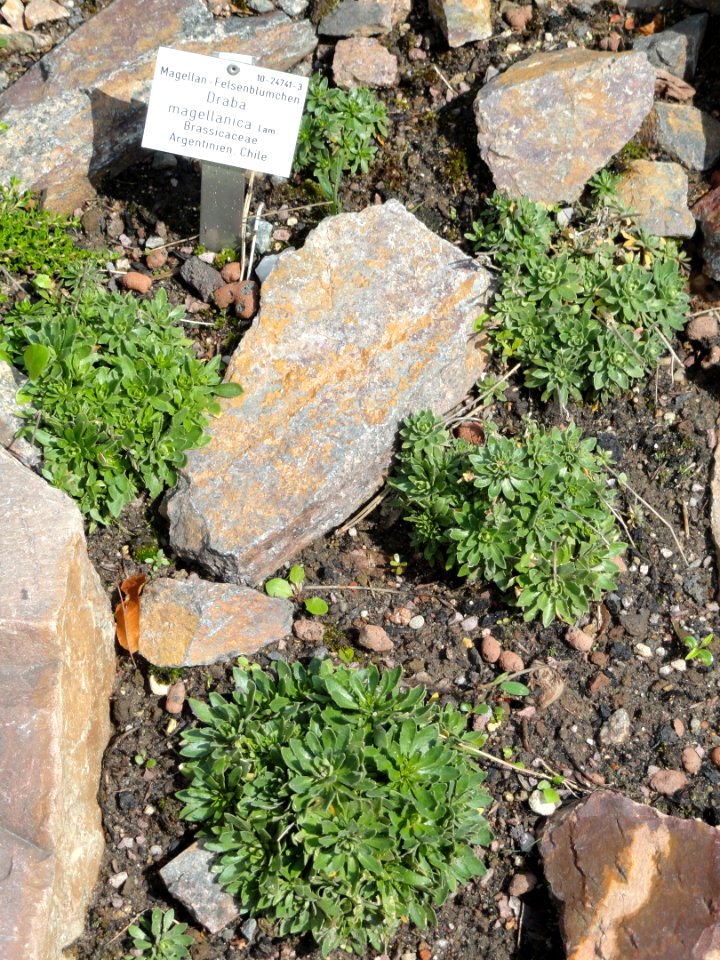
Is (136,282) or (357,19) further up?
(357,19)

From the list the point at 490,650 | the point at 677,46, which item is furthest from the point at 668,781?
the point at 677,46

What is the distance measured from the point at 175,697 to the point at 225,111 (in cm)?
271

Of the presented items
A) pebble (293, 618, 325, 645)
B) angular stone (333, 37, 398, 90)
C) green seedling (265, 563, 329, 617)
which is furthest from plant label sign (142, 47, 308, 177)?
pebble (293, 618, 325, 645)

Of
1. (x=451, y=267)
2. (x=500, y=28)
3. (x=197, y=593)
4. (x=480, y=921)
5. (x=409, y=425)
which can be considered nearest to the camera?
(x=480, y=921)

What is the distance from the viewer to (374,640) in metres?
4.41

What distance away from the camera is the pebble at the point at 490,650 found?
14.5 feet

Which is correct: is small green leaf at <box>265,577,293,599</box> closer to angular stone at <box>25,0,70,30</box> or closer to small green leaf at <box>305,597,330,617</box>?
small green leaf at <box>305,597,330,617</box>

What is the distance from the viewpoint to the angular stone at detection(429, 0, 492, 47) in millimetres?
5562

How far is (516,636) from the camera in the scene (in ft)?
14.8

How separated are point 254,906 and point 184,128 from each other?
3.44 meters

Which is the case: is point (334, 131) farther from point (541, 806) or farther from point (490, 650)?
point (541, 806)

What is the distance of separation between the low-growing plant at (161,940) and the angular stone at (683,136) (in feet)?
15.1

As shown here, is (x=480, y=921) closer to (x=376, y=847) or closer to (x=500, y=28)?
(x=376, y=847)

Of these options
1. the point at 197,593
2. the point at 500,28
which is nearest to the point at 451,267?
the point at 500,28
